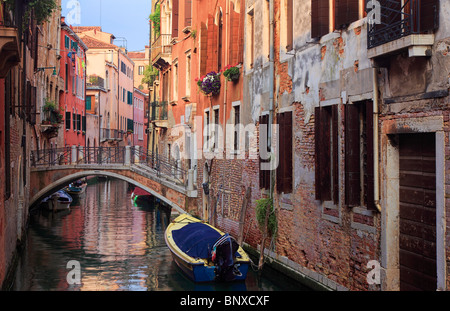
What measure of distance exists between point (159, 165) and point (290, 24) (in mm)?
9261

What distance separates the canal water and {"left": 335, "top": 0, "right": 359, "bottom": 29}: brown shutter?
442cm

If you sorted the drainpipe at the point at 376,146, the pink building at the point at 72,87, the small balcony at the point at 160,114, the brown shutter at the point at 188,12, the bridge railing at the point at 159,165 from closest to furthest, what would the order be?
the drainpipe at the point at 376,146
the bridge railing at the point at 159,165
the brown shutter at the point at 188,12
the small balcony at the point at 160,114
the pink building at the point at 72,87

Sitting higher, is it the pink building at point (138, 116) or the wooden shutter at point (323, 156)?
the pink building at point (138, 116)

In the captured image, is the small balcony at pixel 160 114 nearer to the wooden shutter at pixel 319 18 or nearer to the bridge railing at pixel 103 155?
the bridge railing at pixel 103 155

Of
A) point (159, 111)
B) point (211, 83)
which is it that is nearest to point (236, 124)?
point (211, 83)

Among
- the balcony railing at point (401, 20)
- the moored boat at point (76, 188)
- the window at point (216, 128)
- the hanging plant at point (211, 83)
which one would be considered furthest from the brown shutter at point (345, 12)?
the moored boat at point (76, 188)

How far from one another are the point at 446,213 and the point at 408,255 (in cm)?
116

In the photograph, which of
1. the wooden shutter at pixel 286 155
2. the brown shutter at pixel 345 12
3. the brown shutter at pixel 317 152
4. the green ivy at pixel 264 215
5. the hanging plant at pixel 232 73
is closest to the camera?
the brown shutter at pixel 345 12

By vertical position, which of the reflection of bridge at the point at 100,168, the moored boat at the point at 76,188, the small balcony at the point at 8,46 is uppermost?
the small balcony at the point at 8,46

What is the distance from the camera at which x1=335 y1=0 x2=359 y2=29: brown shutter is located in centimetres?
818

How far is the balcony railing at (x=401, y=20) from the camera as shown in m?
6.25

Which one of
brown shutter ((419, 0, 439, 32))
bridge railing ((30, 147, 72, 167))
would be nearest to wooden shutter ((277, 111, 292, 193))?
brown shutter ((419, 0, 439, 32))

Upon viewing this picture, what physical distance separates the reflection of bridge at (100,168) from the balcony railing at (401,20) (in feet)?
41.6
